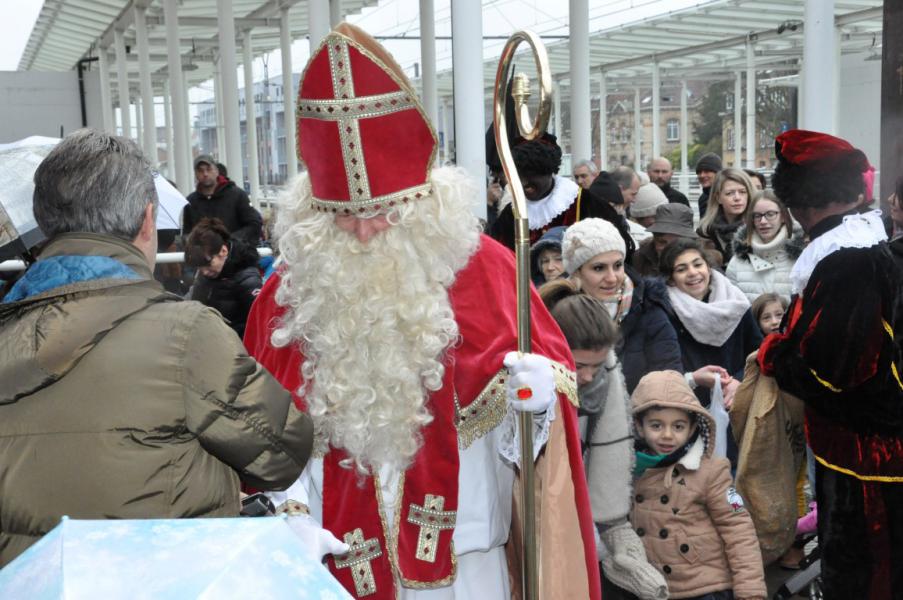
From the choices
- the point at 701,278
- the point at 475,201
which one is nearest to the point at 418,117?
the point at 475,201

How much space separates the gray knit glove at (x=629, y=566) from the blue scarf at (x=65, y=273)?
2067 millimetres

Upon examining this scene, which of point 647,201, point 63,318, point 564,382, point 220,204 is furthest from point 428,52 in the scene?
point 63,318

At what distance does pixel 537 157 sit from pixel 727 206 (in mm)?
1523

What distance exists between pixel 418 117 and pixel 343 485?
100 centimetres

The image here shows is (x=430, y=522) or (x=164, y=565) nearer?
(x=164, y=565)

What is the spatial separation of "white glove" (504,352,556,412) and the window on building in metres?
60.1

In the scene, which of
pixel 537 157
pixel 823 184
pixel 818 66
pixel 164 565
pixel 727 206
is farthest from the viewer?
pixel 727 206

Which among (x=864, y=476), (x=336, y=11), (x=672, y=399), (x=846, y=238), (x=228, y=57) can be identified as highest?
(x=336, y=11)

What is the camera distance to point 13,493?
1.90 meters

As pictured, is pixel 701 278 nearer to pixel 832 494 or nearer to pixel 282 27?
pixel 832 494

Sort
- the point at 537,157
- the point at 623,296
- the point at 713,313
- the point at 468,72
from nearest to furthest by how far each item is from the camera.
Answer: the point at 623,296 < the point at 713,313 < the point at 537,157 < the point at 468,72

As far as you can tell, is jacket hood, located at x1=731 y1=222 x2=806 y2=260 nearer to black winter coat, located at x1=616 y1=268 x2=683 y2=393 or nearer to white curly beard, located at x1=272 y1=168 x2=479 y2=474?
black winter coat, located at x1=616 y1=268 x2=683 y2=393

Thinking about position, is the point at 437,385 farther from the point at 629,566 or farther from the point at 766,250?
the point at 766,250

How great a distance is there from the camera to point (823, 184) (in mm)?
3576
